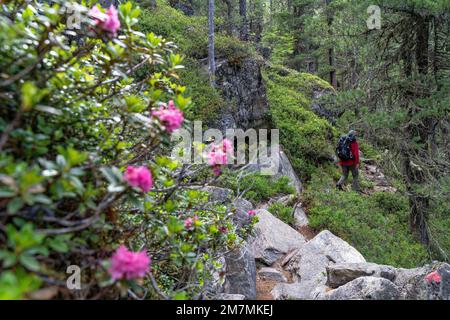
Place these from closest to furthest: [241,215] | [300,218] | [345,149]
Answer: [241,215] → [300,218] → [345,149]

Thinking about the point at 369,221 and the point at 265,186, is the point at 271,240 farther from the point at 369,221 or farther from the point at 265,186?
the point at 369,221

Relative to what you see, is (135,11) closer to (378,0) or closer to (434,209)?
(378,0)

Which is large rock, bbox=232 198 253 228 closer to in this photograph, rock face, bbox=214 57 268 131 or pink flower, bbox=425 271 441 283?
pink flower, bbox=425 271 441 283

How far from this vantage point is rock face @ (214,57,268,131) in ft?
42.4

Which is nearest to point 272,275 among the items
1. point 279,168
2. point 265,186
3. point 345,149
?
point 265,186

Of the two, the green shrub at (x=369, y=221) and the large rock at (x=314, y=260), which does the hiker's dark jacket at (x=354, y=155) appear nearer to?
the green shrub at (x=369, y=221)

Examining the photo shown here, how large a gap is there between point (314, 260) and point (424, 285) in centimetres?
316

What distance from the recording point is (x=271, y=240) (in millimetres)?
8172

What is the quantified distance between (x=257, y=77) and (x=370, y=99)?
4921mm

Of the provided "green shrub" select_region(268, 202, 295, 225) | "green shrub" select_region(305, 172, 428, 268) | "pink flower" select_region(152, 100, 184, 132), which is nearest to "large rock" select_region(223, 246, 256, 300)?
"green shrub" select_region(268, 202, 295, 225)

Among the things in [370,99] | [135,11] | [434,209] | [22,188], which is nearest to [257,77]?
[370,99]

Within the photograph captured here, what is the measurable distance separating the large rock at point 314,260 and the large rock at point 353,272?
0.53 m

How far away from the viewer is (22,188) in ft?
4.70

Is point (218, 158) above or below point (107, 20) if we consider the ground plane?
below
